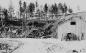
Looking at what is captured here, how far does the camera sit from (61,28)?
26891 mm

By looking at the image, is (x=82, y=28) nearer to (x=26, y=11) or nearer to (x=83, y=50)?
(x=83, y=50)

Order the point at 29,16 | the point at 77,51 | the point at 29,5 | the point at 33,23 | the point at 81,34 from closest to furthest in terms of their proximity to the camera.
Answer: the point at 77,51 < the point at 81,34 < the point at 33,23 < the point at 29,5 < the point at 29,16

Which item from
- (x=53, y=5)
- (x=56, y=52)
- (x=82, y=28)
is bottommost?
(x=56, y=52)

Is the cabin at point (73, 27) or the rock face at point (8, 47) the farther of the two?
the cabin at point (73, 27)

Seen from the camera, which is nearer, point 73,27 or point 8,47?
point 8,47

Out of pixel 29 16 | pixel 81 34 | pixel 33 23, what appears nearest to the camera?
pixel 81 34

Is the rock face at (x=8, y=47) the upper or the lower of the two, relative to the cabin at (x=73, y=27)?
lower

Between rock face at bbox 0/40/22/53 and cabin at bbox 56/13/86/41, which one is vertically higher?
cabin at bbox 56/13/86/41

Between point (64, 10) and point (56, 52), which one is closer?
point (56, 52)

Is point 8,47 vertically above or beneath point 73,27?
beneath

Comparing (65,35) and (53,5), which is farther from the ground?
(53,5)

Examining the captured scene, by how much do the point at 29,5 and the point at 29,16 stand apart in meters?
6.37

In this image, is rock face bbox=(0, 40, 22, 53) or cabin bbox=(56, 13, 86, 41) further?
cabin bbox=(56, 13, 86, 41)

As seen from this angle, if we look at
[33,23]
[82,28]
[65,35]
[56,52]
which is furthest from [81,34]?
[33,23]
